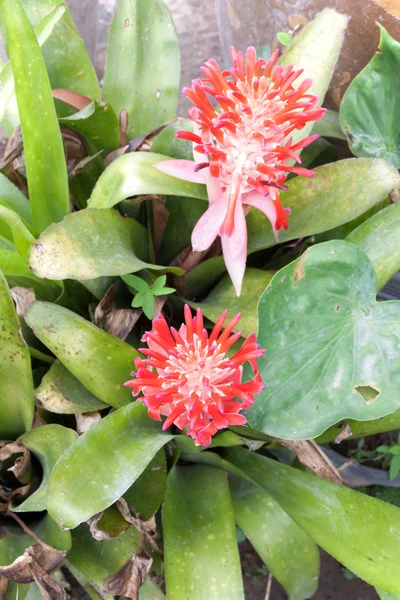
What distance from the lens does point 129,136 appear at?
94 cm

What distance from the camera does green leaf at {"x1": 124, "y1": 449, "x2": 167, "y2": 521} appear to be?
0.81m

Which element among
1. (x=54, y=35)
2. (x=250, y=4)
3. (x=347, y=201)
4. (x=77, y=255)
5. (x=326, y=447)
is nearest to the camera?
(x=77, y=255)

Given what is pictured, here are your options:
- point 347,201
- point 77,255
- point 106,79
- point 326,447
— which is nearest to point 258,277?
point 347,201

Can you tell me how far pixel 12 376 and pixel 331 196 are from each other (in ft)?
1.56

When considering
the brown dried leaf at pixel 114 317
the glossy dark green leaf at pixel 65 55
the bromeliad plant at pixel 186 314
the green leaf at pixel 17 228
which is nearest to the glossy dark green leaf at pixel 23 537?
the bromeliad plant at pixel 186 314

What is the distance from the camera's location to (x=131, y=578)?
30.3 inches

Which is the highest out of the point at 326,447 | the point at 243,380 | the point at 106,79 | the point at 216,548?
A: the point at 106,79

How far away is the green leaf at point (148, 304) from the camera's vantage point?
758 mm

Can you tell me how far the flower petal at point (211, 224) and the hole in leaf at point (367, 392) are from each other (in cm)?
25

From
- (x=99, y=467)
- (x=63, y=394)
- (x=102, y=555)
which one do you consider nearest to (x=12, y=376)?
(x=63, y=394)

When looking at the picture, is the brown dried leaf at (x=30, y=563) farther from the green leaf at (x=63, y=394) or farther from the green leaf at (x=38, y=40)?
the green leaf at (x=38, y=40)

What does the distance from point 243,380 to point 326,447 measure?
0.63 m

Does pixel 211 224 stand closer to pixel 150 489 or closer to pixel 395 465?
pixel 150 489

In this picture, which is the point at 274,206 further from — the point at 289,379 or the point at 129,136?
the point at 129,136
